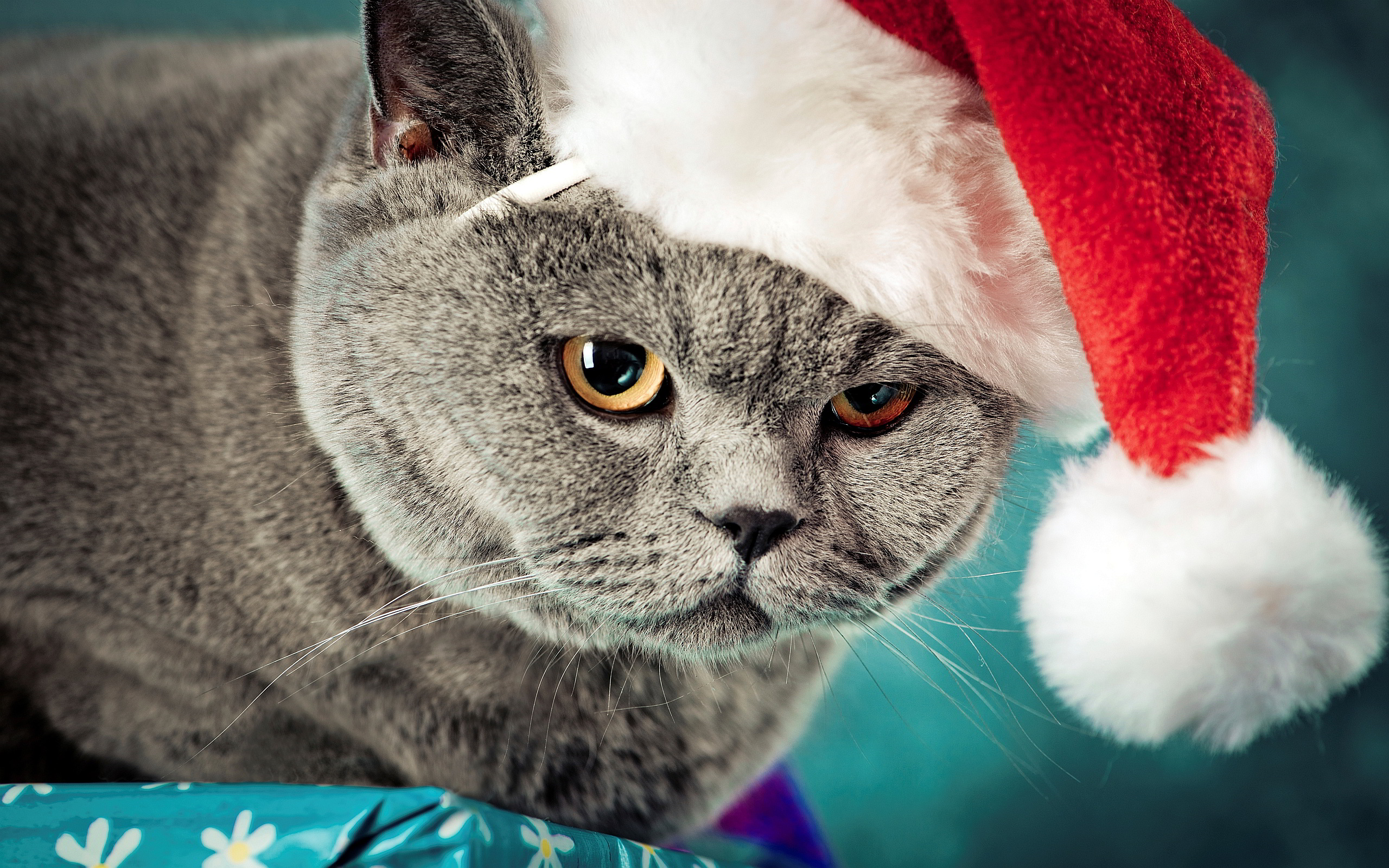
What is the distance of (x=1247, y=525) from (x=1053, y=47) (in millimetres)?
212

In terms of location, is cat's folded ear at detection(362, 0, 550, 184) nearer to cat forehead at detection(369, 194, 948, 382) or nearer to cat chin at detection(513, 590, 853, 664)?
cat forehead at detection(369, 194, 948, 382)

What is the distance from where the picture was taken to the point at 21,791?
476 millimetres

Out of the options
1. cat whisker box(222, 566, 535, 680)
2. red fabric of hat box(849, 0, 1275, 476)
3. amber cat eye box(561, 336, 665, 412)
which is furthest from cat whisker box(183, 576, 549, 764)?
red fabric of hat box(849, 0, 1275, 476)

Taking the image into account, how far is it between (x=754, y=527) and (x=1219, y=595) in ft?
0.68

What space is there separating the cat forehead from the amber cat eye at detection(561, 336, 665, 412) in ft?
0.04

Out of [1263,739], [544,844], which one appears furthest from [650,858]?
[1263,739]

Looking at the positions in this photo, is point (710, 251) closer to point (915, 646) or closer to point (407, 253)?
point (407, 253)

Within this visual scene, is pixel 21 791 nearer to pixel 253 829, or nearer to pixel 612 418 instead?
pixel 253 829

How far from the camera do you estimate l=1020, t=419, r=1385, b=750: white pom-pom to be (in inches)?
14.2

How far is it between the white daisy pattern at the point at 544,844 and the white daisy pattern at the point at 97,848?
0.20 m

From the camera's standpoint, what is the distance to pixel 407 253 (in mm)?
492

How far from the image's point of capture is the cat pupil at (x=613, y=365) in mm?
473

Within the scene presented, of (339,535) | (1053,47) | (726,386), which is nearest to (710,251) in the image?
(726,386)

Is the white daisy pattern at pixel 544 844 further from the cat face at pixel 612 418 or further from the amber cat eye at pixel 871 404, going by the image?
the amber cat eye at pixel 871 404
